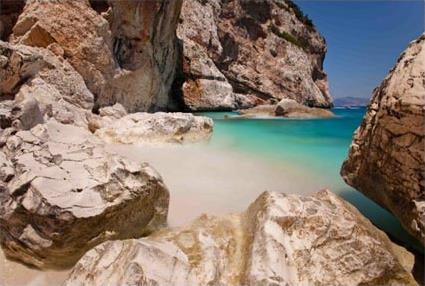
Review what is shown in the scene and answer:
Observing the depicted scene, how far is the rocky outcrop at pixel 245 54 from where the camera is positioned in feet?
91.3

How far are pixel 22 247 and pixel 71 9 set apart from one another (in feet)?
37.5

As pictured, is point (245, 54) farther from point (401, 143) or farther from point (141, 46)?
point (401, 143)

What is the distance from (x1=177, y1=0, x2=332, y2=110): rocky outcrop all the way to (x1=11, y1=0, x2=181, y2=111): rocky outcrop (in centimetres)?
614

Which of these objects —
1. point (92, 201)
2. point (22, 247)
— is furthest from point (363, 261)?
point (22, 247)

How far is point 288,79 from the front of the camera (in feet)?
127

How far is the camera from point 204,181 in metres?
6.11

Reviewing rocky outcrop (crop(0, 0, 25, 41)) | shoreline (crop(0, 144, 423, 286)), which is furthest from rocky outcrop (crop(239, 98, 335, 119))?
shoreline (crop(0, 144, 423, 286))

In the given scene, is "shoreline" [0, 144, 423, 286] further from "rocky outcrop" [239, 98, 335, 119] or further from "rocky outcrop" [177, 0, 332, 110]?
"rocky outcrop" [177, 0, 332, 110]

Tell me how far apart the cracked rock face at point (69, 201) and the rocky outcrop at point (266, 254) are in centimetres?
55

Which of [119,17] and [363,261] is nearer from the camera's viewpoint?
[363,261]

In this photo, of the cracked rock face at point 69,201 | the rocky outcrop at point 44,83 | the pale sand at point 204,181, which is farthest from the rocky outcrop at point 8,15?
the cracked rock face at point 69,201

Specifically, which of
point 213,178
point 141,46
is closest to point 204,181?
point 213,178

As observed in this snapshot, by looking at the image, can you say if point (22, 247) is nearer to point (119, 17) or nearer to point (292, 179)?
point (292, 179)

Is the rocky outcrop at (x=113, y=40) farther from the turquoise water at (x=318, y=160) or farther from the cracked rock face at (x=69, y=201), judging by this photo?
the cracked rock face at (x=69, y=201)
